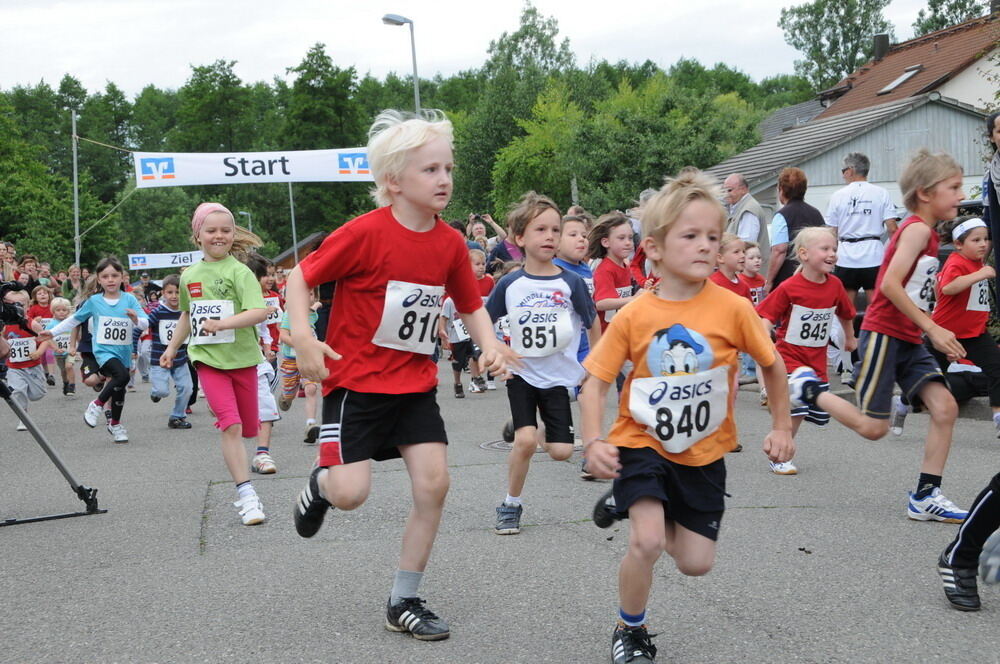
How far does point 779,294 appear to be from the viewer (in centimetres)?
761

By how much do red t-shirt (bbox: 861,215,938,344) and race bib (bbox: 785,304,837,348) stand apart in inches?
55.3

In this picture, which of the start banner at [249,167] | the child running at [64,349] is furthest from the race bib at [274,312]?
the start banner at [249,167]

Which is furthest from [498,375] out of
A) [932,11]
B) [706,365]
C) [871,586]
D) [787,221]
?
[932,11]

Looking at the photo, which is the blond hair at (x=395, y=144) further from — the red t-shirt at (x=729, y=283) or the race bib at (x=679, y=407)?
the red t-shirt at (x=729, y=283)

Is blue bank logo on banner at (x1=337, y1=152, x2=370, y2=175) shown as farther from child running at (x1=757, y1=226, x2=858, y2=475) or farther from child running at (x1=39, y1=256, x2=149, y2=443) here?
child running at (x1=757, y1=226, x2=858, y2=475)

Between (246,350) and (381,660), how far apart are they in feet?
11.4

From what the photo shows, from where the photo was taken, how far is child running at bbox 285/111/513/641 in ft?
14.4

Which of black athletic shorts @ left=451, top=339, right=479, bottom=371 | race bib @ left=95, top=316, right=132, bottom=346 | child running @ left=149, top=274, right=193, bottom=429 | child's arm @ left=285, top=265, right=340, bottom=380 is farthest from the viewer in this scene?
black athletic shorts @ left=451, top=339, right=479, bottom=371

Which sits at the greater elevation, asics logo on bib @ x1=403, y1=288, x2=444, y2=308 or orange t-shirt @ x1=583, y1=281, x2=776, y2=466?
asics logo on bib @ x1=403, y1=288, x2=444, y2=308

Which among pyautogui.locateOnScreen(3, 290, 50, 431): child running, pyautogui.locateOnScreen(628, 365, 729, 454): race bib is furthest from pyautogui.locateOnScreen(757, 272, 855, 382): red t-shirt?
pyautogui.locateOnScreen(3, 290, 50, 431): child running

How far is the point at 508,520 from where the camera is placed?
6.11 metres

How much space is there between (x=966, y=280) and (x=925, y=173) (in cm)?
163

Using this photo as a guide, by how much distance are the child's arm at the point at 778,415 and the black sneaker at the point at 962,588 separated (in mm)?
1062

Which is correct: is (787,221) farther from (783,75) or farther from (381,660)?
(783,75)
